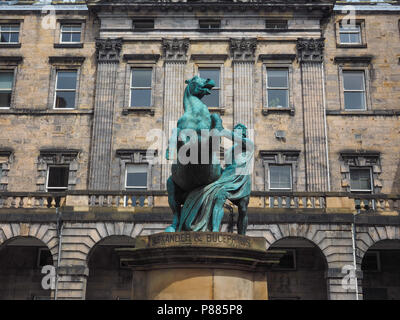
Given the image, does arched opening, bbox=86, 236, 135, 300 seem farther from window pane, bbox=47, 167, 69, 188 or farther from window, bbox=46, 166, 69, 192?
window pane, bbox=47, 167, 69, 188

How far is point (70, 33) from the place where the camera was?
1190 inches

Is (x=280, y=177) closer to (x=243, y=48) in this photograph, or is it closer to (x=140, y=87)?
(x=243, y=48)

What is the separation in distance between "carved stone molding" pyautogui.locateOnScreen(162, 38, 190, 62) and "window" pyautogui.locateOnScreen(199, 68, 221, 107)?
4.12 ft

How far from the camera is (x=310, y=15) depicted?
29.5 m

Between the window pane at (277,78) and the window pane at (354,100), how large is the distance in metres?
3.29

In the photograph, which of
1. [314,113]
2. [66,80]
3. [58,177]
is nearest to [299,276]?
[314,113]

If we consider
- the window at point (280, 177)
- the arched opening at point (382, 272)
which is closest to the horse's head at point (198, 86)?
the window at point (280, 177)

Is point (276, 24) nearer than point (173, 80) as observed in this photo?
No

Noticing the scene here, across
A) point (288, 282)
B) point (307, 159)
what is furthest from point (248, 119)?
point (288, 282)

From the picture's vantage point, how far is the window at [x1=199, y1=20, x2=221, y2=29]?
30.0 metres

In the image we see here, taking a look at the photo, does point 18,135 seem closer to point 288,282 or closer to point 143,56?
point 143,56

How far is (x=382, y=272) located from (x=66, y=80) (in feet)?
61.5
